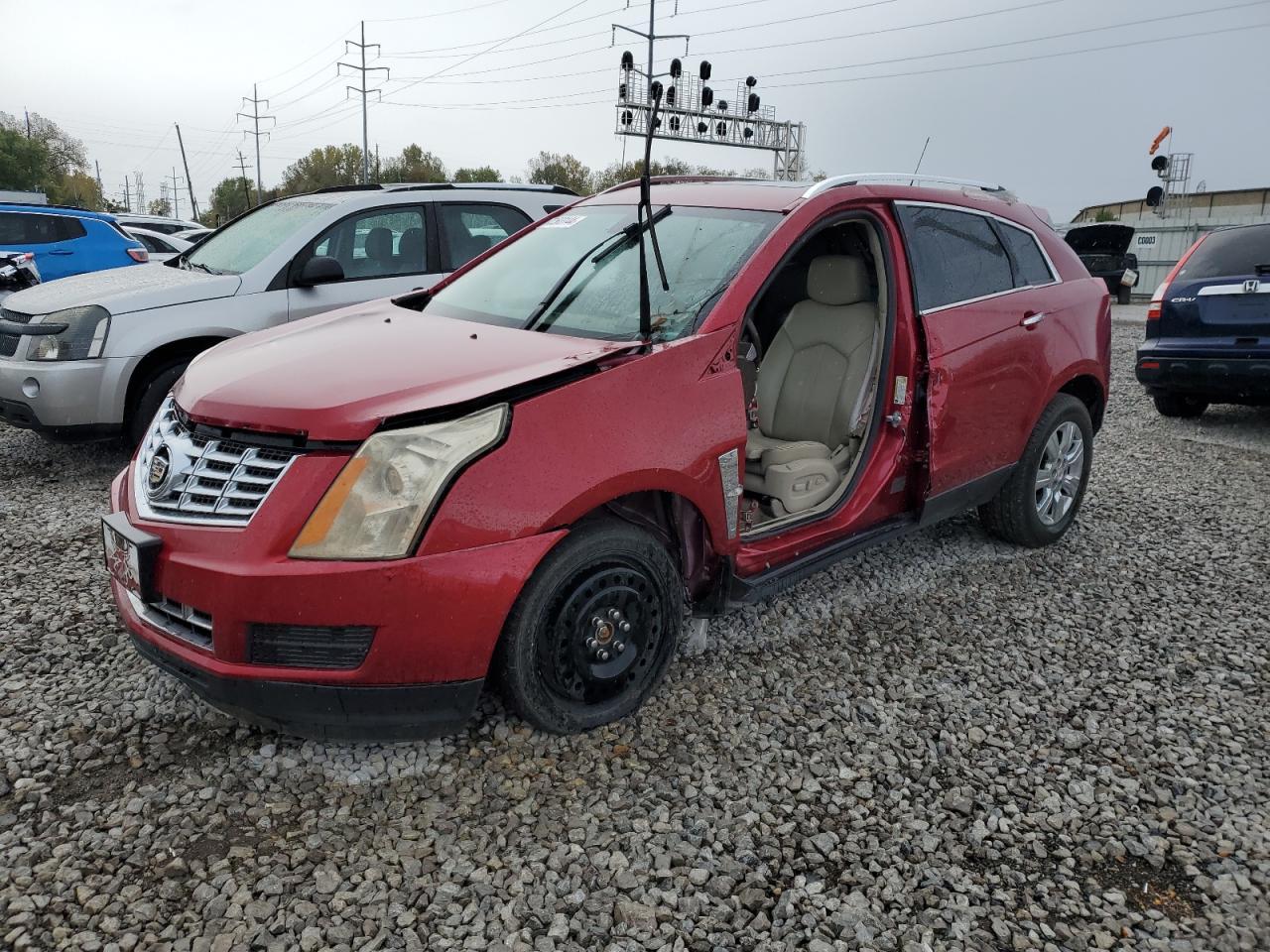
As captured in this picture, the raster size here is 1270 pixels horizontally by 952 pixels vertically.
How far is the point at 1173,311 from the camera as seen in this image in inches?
295

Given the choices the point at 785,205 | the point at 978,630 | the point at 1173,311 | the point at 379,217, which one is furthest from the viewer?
the point at 1173,311

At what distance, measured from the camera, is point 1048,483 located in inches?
182

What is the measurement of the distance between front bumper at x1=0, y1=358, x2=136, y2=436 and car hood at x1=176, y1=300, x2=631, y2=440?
2425mm

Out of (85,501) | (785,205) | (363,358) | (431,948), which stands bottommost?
(431,948)

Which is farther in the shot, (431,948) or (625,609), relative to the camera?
(625,609)

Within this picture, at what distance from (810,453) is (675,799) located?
1777 mm

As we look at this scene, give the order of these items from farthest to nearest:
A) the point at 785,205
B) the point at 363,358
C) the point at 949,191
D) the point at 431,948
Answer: the point at 949,191
the point at 785,205
the point at 363,358
the point at 431,948

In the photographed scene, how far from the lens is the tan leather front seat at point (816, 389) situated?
378cm

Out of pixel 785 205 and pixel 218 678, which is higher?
pixel 785 205

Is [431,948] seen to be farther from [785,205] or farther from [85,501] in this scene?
[85,501]

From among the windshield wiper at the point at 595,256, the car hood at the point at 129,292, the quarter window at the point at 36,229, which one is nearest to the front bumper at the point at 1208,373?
the windshield wiper at the point at 595,256

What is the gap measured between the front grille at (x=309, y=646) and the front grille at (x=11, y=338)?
4.17 meters

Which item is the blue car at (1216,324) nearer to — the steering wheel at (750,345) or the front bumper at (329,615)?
the steering wheel at (750,345)

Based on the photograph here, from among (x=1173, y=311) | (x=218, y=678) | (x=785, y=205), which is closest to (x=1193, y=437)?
(x=1173, y=311)
